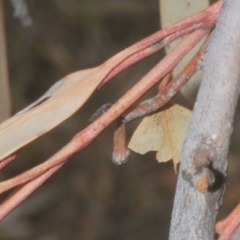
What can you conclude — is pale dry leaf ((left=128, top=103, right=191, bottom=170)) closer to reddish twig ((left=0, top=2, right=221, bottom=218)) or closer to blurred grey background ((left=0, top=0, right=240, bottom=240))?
reddish twig ((left=0, top=2, right=221, bottom=218))

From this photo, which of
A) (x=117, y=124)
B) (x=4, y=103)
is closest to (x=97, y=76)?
(x=117, y=124)

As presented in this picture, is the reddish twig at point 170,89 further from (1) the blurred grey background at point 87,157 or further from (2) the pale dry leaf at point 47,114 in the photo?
(1) the blurred grey background at point 87,157

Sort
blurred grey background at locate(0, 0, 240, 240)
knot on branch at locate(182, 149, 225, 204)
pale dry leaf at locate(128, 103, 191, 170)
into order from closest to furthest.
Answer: knot on branch at locate(182, 149, 225, 204) → pale dry leaf at locate(128, 103, 191, 170) → blurred grey background at locate(0, 0, 240, 240)

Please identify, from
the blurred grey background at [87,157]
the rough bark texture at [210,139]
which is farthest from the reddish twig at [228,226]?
the blurred grey background at [87,157]

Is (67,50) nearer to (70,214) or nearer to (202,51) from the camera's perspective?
(70,214)

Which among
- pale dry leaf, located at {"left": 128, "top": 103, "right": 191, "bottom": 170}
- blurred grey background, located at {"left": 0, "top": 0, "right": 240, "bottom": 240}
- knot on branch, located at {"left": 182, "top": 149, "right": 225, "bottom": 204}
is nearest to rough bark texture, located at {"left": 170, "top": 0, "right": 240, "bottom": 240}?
knot on branch, located at {"left": 182, "top": 149, "right": 225, "bottom": 204}

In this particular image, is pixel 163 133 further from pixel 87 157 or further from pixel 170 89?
pixel 87 157
